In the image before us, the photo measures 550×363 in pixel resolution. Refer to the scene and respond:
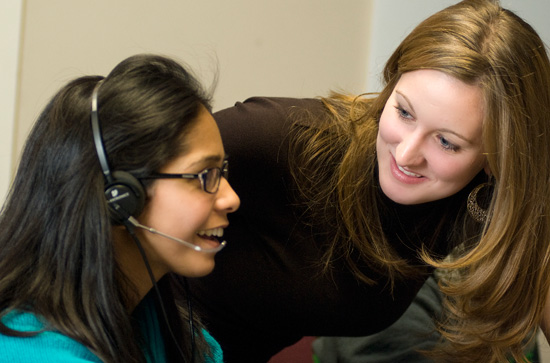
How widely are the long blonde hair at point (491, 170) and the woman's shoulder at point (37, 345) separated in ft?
1.83

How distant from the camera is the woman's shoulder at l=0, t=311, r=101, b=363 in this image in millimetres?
812

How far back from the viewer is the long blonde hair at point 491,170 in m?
1.10

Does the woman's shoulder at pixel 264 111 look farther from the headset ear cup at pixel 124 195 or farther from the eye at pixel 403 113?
the headset ear cup at pixel 124 195

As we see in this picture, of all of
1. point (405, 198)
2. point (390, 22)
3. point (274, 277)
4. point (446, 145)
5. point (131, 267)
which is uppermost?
point (390, 22)

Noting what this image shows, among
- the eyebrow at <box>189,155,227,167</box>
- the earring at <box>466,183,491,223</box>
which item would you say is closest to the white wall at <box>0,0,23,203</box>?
the eyebrow at <box>189,155,227,167</box>

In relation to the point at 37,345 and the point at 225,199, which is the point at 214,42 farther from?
the point at 37,345

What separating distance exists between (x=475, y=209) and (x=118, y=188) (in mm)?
721

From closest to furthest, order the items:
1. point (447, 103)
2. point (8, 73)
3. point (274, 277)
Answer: point (447, 103) < point (274, 277) < point (8, 73)

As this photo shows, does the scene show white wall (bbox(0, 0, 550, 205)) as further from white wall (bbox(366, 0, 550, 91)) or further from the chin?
the chin

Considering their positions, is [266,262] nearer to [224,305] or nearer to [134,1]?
[224,305]

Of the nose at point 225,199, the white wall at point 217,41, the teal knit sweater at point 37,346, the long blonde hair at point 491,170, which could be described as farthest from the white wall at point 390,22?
the teal knit sweater at point 37,346

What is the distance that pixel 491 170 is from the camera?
3.77 feet

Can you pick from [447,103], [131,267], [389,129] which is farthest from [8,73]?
[447,103]

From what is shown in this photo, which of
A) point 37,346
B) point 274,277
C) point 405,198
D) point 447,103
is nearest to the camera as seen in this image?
point 37,346
